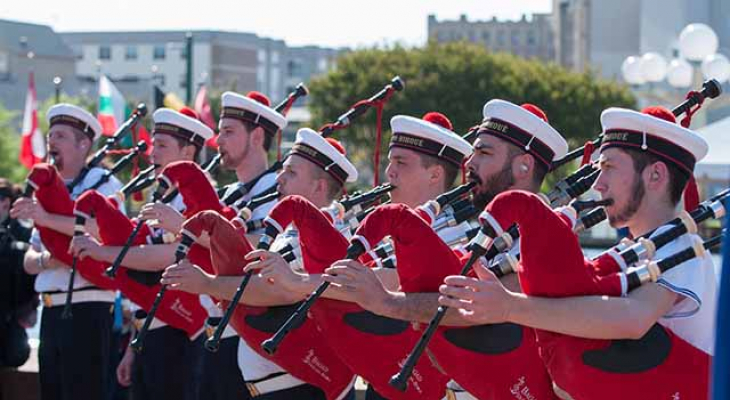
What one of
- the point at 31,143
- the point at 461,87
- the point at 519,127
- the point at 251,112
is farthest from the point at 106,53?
the point at 519,127

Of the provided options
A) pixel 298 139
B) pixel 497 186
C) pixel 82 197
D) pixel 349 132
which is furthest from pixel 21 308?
pixel 349 132

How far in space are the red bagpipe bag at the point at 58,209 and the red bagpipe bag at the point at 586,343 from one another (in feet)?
11.8

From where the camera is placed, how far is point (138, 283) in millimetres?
6625

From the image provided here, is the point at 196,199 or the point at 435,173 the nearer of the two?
the point at 435,173

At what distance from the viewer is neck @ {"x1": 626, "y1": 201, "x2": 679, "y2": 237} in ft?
12.8

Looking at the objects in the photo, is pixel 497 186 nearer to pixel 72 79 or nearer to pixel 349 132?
pixel 349 132

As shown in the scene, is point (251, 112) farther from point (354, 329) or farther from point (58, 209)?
point (354, 329)

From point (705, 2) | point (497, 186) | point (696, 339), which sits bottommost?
point (696, 339)

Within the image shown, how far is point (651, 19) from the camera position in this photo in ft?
168

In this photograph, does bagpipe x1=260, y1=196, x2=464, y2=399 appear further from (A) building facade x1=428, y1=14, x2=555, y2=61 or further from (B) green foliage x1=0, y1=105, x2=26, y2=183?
(A) building facade x1=428, y1=14, x2=555, y2=61

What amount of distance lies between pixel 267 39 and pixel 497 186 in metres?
87.9

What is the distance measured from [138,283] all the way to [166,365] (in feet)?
1.36

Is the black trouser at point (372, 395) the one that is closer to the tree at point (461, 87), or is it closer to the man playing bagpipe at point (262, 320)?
the man playing bagpipe at point (262, 320)

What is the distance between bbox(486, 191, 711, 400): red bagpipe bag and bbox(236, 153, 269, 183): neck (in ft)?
9.76
